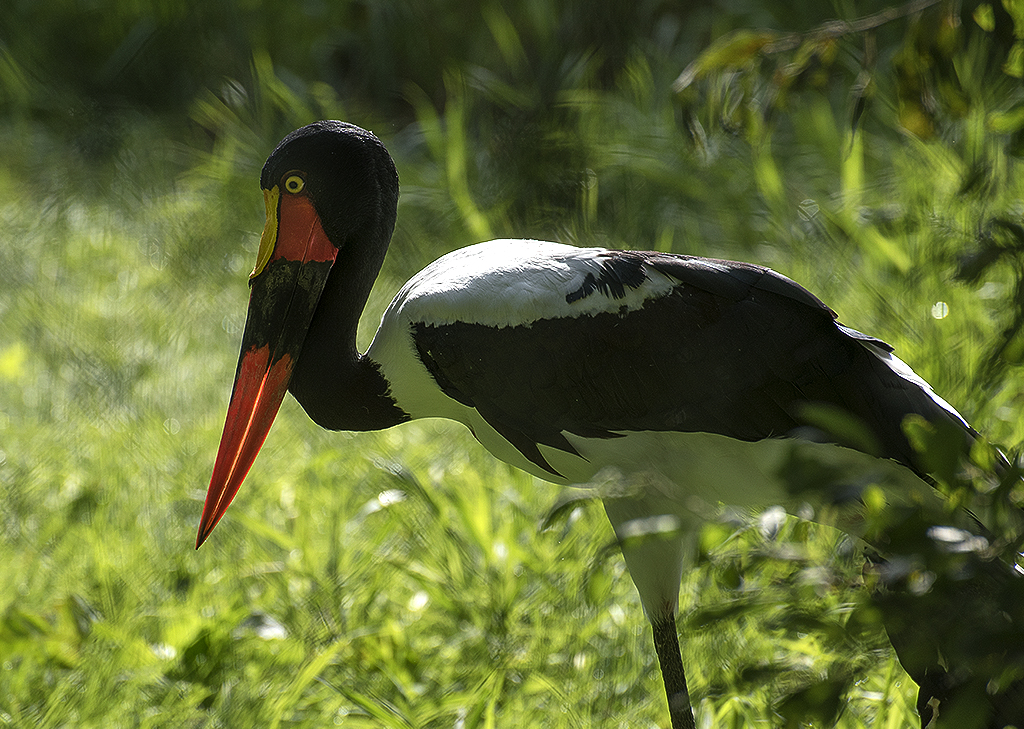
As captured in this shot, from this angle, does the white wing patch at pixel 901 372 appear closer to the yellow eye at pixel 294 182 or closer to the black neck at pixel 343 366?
the black neck at pixel 343 366

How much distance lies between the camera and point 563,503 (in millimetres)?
844

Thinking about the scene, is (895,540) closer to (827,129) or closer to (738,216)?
(738,216)

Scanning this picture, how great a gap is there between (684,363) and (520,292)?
0.25 m

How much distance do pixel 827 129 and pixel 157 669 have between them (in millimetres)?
2738

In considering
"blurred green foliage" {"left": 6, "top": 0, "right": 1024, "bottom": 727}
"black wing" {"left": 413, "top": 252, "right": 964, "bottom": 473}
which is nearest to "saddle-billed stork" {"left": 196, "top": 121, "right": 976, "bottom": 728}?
"black wing" {"left": 413, "top": 252, "right": 964, "bottom": 473}

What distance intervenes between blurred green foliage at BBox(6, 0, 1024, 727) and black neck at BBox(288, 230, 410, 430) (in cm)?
44

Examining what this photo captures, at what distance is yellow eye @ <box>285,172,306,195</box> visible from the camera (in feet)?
5.34

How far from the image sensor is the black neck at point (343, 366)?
1.62 meters

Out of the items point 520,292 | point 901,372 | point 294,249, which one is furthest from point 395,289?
point 901,372

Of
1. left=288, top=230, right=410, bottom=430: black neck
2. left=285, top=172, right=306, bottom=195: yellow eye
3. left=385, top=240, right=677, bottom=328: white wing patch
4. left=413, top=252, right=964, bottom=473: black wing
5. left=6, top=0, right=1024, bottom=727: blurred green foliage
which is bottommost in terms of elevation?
left=6, top=0, right=1024, bottom=727: blurred green foliage

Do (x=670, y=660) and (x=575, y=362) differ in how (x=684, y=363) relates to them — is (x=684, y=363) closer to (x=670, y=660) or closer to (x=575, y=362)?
(x=575, y=362)

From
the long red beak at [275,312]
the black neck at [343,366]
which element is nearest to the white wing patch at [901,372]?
the black neck at [343,366]

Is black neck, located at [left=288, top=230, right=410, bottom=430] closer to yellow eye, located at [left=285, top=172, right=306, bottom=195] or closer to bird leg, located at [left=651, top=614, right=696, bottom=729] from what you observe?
yellow eye, located at [left=285, top=172, right=306, bottom=195]

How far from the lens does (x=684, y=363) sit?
1.46 metres
